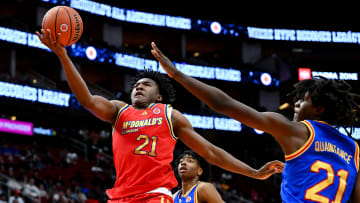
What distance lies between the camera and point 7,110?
2058 centimetres

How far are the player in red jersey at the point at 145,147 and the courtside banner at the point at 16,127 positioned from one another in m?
18.2

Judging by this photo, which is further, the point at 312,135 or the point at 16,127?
the point at 16,127

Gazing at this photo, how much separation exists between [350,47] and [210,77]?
9.45 m

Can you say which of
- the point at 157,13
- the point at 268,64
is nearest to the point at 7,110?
the point at 157,13

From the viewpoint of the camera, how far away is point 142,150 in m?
4.61

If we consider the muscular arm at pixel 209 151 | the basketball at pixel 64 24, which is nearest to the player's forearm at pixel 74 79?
the basketball at pixel 64 24

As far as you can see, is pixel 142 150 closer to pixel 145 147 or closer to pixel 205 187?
pixel 145 147

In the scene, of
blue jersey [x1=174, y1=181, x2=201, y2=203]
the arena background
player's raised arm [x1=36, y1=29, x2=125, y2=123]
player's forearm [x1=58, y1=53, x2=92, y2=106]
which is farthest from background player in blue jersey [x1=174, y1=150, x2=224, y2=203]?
the arena background

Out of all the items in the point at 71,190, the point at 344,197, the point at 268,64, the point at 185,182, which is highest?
the point at 268,64

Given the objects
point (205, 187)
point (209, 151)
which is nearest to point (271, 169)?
point (209, 151)

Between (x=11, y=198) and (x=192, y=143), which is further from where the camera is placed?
(x=11, y=198)

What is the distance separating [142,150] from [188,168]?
2422 millimetres

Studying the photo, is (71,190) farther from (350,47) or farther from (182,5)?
(350,47)

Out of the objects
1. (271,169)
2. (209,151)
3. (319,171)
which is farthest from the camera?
(209,151)
